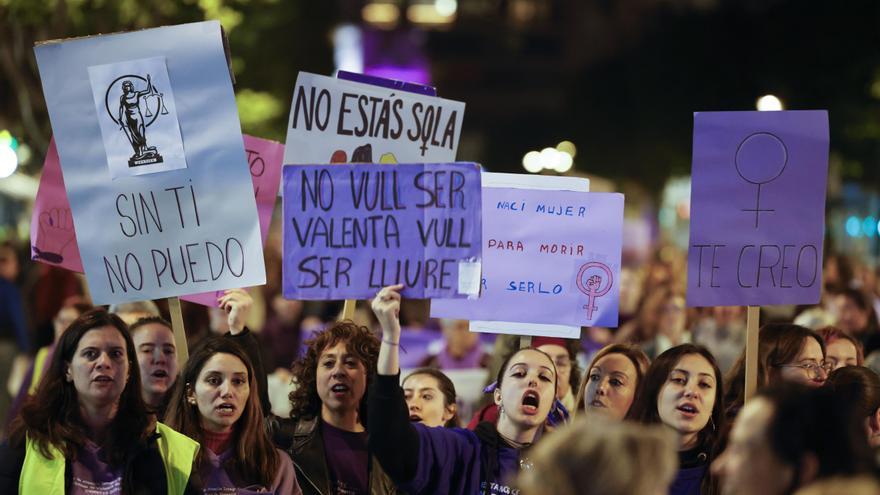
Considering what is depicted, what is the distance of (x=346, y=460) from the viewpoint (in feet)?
20.0

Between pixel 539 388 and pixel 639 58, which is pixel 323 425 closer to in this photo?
pixel 539 388

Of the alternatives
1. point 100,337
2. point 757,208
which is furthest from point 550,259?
point 100,337

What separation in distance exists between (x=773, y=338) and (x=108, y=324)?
127 inches

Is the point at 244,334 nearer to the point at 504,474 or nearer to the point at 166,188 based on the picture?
the point at 166,188

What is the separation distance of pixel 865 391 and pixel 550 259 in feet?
5.10

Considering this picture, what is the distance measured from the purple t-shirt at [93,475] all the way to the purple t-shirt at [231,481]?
371mm

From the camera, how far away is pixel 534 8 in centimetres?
13188

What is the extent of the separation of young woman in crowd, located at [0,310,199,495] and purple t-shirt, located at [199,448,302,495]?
5.7 inches

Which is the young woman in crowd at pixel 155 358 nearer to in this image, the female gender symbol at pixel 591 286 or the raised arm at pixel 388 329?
the raised arm at pixel 388 329

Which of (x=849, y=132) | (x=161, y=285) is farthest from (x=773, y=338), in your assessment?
(x=849, y=132)

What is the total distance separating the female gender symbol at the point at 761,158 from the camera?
6.67m

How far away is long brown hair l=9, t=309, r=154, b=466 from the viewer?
538 centimetres

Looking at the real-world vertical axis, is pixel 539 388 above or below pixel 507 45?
below

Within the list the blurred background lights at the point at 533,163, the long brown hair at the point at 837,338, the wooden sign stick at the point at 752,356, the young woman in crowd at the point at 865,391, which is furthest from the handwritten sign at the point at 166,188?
the blurred background lights at the point at 533,163
